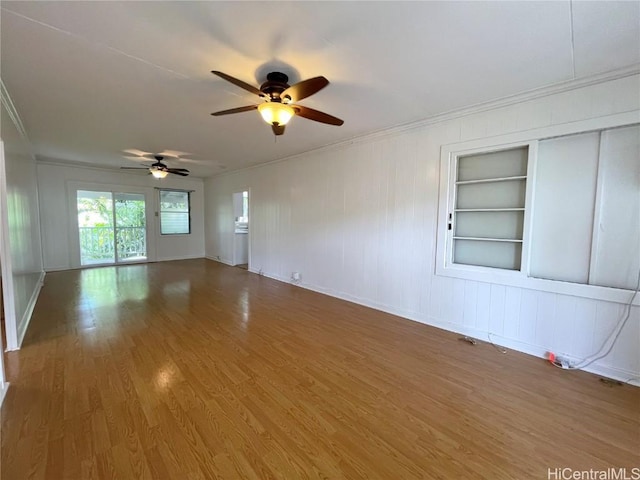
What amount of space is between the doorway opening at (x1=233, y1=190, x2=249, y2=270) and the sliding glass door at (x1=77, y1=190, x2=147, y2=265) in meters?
2.56

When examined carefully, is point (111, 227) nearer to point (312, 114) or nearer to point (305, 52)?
point (312, 114)

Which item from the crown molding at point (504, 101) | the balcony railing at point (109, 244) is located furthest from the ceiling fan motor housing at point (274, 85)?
the balcony railing at point (109, 244)

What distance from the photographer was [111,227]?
275 inches

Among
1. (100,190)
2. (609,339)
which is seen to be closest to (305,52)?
(609,339)

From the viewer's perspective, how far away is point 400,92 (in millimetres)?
2641

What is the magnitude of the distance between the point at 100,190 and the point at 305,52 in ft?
23.4

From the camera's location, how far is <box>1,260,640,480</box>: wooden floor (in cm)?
148

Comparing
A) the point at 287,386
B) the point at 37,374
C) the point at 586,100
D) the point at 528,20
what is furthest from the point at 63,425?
the point at 586,100

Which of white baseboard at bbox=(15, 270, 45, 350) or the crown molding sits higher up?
the crown molding

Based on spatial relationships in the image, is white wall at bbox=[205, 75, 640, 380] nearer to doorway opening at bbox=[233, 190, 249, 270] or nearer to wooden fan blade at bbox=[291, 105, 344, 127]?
doorway opening at bbox=[233, 190, 249, 270]

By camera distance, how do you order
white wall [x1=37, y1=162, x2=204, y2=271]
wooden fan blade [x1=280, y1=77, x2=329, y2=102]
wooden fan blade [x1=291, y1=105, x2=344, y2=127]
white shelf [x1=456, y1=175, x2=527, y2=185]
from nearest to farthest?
1. wooden fan blade [x1=280, y1=77, x2=329, y2=102]
2. wooden fan blade [x1=291, y1=105, x2=344, y2=127]
3. white shelf [x1=456, y1=175, x2=527, y2=185]
4. white wall [x1=37, y1=162, x2=204, y2=271]

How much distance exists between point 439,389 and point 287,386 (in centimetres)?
118

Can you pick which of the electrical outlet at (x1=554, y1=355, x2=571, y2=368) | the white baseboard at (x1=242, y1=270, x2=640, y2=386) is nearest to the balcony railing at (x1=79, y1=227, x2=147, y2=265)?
the white baseboard at (x1=242, y1=270, x2=640, y2=386)

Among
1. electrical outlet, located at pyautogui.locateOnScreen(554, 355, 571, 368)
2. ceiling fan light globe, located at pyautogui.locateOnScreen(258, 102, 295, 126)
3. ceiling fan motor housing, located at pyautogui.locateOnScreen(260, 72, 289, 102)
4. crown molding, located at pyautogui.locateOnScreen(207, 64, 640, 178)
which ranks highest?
crown molding, located at pyautogui.locateOnScreen(207, 64, 640, 178)
